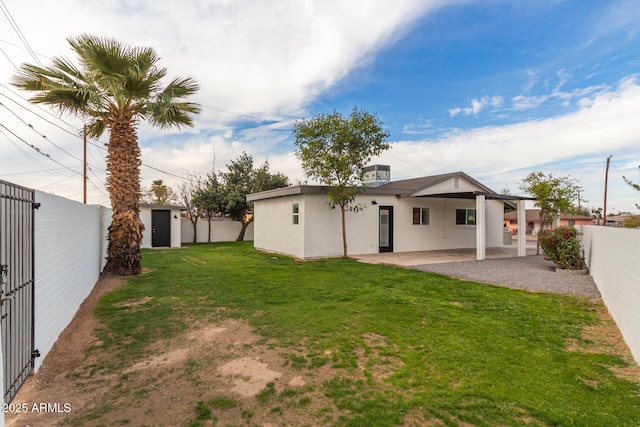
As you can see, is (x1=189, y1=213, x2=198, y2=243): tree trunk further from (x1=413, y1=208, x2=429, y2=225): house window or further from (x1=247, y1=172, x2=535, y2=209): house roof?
(x1=413, y1=208, x2=429, y2=225): house window

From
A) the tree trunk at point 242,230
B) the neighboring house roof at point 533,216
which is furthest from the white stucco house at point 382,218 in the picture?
the neighboring house roof at point 533,216

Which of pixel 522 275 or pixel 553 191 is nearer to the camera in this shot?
pixel 522 275

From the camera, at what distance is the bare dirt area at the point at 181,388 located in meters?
2.51

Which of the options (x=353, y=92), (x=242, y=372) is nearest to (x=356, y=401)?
(x=242, y=372)

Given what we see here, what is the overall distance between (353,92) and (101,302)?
1223cm

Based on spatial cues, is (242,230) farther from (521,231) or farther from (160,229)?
(521,231)

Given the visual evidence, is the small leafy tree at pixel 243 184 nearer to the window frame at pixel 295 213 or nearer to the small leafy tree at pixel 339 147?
the window frame at pixel 295 213

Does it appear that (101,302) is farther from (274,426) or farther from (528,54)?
(528,54)

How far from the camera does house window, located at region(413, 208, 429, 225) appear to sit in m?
14.7

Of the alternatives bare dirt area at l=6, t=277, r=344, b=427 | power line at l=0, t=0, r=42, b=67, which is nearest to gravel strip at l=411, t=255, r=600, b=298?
bare dirt area at l=6, t=277, r=344, b=427

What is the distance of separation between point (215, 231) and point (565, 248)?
19344 millimetres

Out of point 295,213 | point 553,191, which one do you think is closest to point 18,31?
point 295,213

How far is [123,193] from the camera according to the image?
8648 millimetres

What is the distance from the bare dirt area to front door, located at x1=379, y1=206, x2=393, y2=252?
34.3 ft
